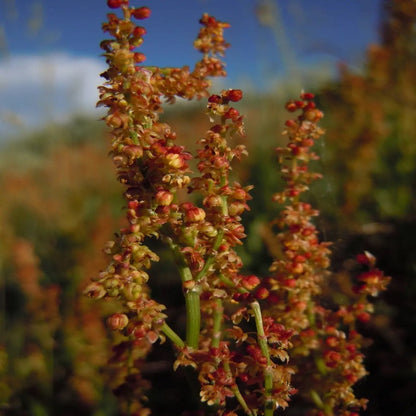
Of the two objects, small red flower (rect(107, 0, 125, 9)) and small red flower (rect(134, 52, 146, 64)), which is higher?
small red flower (rect(107, 0, 125, 9))

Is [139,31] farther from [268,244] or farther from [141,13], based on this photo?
[268,244]

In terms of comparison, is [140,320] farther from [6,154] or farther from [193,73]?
[6,154]

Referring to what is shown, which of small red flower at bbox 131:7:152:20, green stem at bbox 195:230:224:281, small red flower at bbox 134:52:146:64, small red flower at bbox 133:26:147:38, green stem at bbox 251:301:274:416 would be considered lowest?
green stem at bbox 251:301:274:416

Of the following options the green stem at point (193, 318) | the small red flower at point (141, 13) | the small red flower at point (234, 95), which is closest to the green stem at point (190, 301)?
the green stem at point (193, 318)

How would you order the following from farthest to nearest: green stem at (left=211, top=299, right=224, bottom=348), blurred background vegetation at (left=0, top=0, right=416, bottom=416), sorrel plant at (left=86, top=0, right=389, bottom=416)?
blurred background vegetation at (left=0, top=0, right=416, bottom=416), green stem at (left=211, top=299, right=224, bottom=348), sorrel plant at (left=86, top=0, right=389, bottom=416)

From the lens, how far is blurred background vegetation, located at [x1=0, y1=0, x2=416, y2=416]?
1.90m

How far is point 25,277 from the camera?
2438 millimetres

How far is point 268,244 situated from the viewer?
6.97 ft

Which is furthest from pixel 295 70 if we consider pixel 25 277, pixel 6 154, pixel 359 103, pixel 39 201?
pixel 6 154

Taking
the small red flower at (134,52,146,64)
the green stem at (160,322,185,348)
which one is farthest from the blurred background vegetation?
the small red flower at (134,52,146,64)

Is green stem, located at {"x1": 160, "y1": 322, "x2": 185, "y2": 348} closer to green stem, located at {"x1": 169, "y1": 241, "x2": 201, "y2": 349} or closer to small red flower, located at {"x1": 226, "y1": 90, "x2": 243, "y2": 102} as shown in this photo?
green stem, located at {"x1": 169, "y1": 241, "x2": 201, "y2": 349}

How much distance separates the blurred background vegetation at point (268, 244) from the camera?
1.90 m

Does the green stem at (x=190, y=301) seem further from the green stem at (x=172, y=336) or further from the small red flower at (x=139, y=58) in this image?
the small red flower at (x=139, y=58)

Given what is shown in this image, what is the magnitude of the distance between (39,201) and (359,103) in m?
3.21
